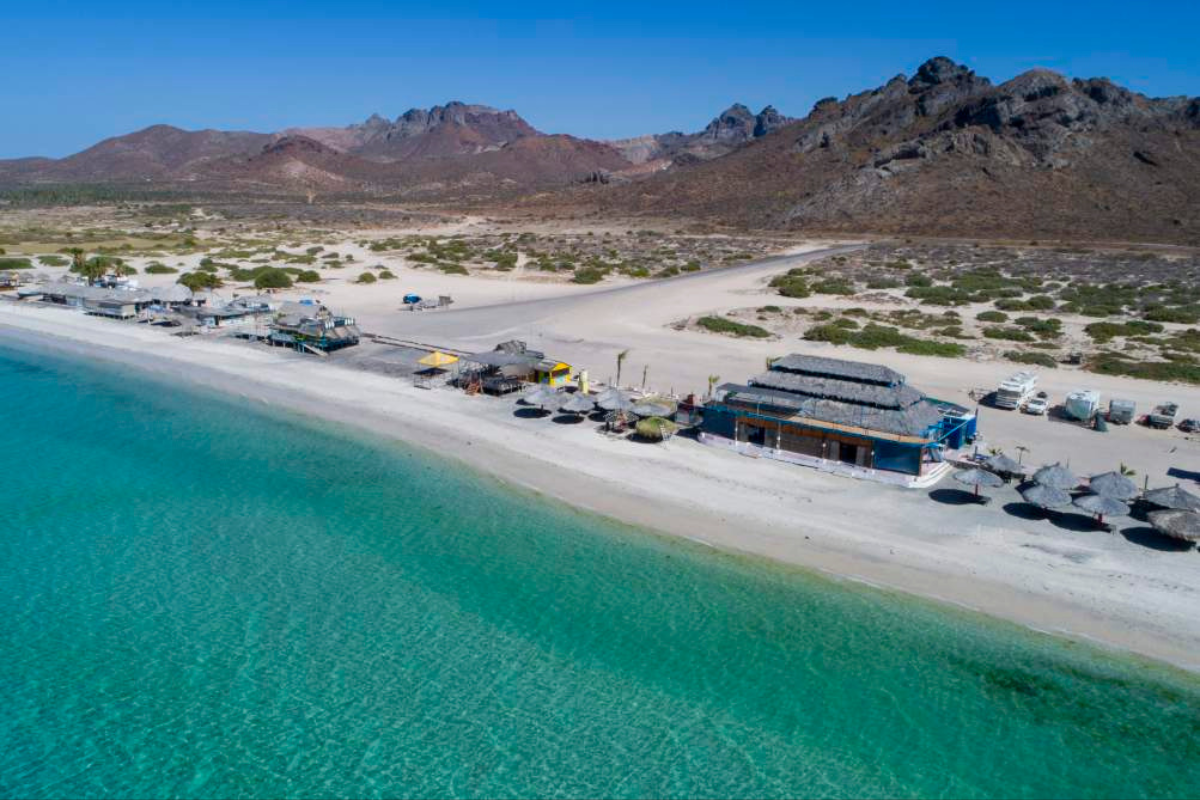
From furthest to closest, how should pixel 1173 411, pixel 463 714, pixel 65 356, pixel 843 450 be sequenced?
pixel 65 356 → pixel 1173 411 → pixel 843 450 → pixel 463 714

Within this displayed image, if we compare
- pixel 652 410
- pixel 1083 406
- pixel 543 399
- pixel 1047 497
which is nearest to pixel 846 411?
pixel 1047 497

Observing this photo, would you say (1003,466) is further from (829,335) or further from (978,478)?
(829,335)

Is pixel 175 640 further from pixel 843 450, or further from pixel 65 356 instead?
pixel 65 356

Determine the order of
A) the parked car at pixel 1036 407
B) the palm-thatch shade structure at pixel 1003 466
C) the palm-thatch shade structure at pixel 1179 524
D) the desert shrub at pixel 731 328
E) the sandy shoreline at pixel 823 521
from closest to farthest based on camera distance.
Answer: the sandy shoreline at pixel 823 521 < the palm-thatch shade structure at pixel 1179 524 < the palm-thatch shade structure at pixel 1003 466 < the parked car at pixel 1036 407 < the desert shrub at pixel 731 328

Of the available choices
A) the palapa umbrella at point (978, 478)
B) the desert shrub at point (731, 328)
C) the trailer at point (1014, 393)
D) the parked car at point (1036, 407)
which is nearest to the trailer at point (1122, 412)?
the parked car at point (1036, 407)

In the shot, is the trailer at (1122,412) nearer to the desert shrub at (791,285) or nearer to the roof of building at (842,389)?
the roof of building at (842,389)

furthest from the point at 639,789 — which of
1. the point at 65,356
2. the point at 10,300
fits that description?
the point at 10,300

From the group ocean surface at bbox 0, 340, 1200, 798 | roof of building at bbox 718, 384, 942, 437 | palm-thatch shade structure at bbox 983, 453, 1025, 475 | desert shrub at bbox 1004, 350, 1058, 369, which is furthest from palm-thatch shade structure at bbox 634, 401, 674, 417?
desert shrub at bbox 1004, 350, 1058, 369

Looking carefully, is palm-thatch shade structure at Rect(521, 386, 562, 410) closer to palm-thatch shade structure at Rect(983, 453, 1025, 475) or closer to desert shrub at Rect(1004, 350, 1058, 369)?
palm-thatch shade structure at Rect(983, 453, 1025, 475)
